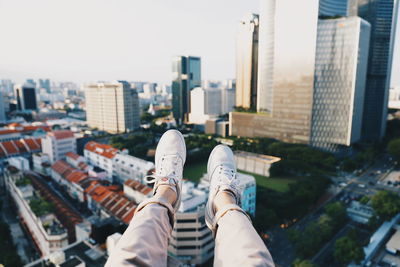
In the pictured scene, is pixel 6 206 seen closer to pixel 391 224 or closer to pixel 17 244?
pixel 17 244

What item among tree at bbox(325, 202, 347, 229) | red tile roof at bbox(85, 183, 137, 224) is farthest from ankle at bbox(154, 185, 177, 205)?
tree at bbox(325, 202, 347, 229)

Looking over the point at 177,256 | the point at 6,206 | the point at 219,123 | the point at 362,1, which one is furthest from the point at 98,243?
the point at 362,1

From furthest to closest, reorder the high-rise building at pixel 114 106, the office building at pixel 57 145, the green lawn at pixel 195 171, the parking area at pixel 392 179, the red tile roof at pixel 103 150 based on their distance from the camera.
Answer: the high-rise building at pixel 114 106 < the office building at pixel 57 145 < the red tile roof at pixel 103 150 < the green lawn at pixel 195 171 < the parking area at pixel 392 179

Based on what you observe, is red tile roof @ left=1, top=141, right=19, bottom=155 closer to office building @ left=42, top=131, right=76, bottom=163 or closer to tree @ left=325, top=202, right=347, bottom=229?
office building @ left=42, top=131, right=76, bottom=163

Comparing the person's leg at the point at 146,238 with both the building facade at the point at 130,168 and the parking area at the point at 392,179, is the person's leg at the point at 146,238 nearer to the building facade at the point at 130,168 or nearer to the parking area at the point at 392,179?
the building facade at the point at 130,168

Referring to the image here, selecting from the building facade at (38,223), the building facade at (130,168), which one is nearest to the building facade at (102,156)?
the building facade at (130,168)
